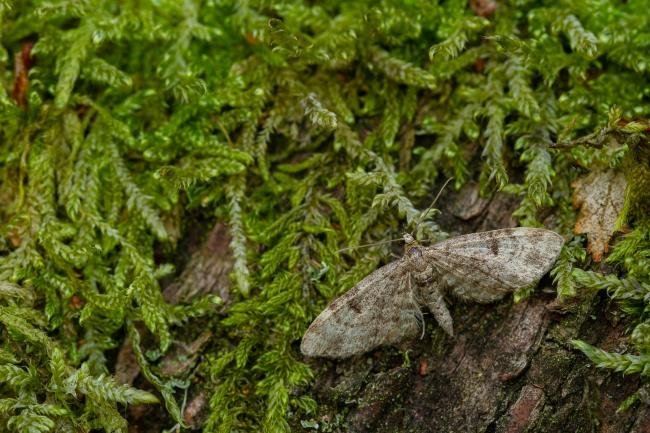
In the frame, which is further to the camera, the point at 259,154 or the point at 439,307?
the point at 259,154

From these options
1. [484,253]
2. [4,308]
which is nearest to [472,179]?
[484,253]

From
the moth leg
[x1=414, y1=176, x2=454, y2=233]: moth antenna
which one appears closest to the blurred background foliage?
[x1=414, y1=176, x2=454, y2=233]: moth antenna

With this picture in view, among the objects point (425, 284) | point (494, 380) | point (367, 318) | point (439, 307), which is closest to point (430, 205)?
point (425, 284)

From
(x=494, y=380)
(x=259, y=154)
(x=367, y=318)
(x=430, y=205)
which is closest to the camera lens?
(x=494, y=380)

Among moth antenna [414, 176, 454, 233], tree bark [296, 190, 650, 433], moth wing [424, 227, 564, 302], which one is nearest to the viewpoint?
tree bark [296, 190, 650, 433]

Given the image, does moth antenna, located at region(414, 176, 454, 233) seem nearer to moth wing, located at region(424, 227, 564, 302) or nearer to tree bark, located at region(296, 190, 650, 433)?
moth wing, located at region(424, 227, 564, 302)

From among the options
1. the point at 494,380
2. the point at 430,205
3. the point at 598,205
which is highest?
the point at 598,205

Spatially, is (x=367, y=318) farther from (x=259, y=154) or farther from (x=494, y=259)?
(x=259, y=154)

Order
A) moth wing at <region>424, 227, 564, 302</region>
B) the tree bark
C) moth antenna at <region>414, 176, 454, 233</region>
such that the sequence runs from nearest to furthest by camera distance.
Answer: the tree bark → moth wing at <region>424, 227, 564, 302</region> → moth antenna at <region>414, 176, 454, 233</region>
